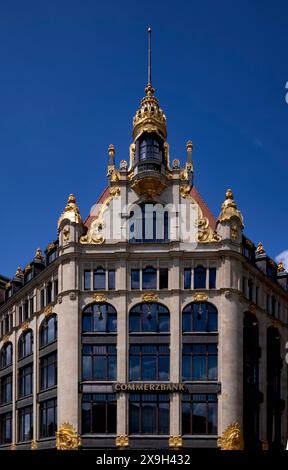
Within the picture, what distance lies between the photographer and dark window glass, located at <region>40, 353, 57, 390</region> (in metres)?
64.9

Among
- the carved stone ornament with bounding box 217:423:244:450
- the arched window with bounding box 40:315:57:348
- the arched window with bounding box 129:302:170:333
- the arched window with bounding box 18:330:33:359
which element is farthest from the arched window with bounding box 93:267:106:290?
the carved stone ornament with bounding box 217:423:244:450

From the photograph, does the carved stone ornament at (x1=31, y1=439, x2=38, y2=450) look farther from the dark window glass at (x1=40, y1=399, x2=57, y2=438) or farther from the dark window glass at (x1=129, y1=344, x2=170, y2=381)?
the dark window glass at (x1=129, y1=344, x2=170, y2=381)

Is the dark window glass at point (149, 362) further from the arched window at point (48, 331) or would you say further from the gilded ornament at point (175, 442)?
the arched window at point (48, 331)

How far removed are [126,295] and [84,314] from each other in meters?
4.45

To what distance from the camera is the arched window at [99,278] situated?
209 ft

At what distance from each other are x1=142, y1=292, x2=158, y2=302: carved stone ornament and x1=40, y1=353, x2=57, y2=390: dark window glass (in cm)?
1079

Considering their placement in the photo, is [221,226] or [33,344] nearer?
[221,226]

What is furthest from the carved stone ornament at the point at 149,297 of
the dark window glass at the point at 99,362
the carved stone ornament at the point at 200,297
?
the dark window glass at the point at 99,362

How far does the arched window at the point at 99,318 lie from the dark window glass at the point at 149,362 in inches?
115

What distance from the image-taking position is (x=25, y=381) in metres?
71.8
